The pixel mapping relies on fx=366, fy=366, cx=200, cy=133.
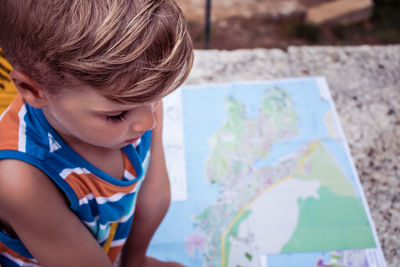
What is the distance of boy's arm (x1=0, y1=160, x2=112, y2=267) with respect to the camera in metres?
0.55

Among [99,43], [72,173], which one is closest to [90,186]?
[72,173]

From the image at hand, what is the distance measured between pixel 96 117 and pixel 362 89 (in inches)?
44.0

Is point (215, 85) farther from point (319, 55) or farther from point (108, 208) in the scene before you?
point (108, 208)

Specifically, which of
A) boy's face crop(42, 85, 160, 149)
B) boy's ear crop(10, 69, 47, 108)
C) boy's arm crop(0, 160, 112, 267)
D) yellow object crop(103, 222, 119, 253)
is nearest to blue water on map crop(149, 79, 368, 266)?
yellow object crop(103, 222, 119, 253)

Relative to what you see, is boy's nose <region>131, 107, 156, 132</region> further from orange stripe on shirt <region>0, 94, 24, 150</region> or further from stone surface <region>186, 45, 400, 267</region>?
stone surface <region>186, 45, 400, 267</region>

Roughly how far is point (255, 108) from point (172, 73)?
81 centimetres

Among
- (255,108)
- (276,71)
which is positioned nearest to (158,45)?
(255,108)

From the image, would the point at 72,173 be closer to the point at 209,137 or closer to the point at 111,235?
the point at 111,235

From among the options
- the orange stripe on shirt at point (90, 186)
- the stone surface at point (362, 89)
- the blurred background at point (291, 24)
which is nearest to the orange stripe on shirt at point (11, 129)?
the orange stripe on shirt at point (90, 186)

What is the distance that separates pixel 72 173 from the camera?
628 mm

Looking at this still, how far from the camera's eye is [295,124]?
4.11 ft

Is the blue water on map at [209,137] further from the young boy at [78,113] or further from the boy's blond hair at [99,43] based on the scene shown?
the boy's blond hair at [99,43]

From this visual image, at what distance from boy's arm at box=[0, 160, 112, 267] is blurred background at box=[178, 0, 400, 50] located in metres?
1.60

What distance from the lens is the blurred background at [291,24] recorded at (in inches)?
84.4
